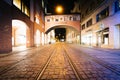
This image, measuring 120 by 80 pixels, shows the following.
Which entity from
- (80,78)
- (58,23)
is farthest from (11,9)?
(58,23)

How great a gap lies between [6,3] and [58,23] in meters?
29.7

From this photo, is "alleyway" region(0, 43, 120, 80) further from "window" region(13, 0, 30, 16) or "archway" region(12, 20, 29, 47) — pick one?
"archway" region(12, 20, 29, 47)

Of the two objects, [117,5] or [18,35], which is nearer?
[117,5]

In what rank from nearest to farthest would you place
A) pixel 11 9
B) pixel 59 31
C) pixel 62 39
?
1. pixel 11 9
2. pixel 59 31
3. pixel 62 39

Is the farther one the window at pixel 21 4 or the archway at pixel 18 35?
the archway at pixel 18 35

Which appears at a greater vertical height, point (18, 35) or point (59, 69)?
point (18, 35)

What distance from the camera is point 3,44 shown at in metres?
14.4

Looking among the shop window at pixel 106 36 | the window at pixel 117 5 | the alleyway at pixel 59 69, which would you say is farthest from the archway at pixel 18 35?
the alleyway at pixel 59 69

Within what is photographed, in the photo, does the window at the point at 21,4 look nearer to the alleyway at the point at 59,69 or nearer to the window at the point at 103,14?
the alleyway at the point at 59,69

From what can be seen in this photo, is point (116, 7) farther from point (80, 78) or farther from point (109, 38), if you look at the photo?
point (80, 78)

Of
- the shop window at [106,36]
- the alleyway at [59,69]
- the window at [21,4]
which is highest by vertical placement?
the window at [21,4]

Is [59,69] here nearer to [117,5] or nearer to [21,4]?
[117,5]

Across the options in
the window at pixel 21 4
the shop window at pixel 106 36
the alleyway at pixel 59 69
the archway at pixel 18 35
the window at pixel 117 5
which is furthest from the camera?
the archway at pixel 18 35

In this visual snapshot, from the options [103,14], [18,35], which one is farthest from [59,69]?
[18,35]
